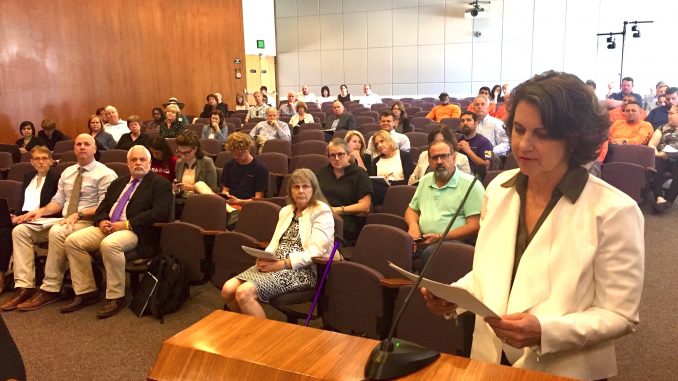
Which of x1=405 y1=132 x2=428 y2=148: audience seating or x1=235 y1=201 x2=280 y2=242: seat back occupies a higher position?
x1=405 y1=132 x2=428 y2=148: audience seating

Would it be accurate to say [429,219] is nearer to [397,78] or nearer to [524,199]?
[524,199]

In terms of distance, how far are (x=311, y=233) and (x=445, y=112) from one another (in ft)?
22.9

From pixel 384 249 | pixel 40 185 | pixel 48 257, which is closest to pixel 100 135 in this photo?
pixel 40 185

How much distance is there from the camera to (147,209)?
4.53 metres

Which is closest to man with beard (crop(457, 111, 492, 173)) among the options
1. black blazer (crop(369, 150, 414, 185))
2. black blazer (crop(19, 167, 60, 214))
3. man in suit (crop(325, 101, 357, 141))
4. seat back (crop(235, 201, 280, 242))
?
black blazer (crop(369, 150, 414, 185))

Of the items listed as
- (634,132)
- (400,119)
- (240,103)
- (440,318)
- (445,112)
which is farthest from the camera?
(240,103)

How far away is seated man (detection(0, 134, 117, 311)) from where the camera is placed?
452cm

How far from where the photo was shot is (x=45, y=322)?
164 inches

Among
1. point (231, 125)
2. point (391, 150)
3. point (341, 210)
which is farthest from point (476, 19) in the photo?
point (341, 210)

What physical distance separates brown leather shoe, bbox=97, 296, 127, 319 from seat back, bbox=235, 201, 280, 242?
107cm

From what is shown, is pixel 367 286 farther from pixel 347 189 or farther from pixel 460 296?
pixel 460 296

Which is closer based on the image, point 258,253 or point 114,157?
point 258,253

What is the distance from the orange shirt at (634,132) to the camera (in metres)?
7.19

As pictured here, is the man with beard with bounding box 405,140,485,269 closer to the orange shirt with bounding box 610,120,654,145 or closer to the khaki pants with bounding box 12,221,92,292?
the khaki pants with bounding box 12,221,92,292
